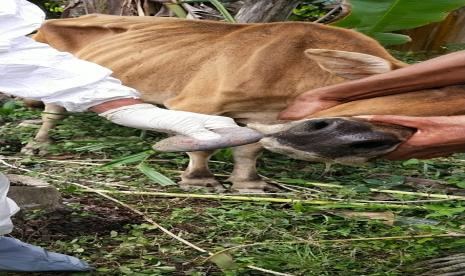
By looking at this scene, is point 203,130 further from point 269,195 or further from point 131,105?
point 269,195

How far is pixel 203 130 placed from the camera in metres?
1.73

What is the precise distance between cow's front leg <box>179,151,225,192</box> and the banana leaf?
2.83ft

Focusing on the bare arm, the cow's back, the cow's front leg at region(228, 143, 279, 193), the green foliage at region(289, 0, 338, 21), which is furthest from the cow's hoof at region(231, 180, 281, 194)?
the green foliage at region(289, 0, 338, 21)

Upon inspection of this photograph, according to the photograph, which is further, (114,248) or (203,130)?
(114,248)

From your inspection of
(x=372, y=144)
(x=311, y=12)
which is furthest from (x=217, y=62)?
(x=311, y=12)

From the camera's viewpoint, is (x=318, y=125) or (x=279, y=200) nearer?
(x=318, y=125)

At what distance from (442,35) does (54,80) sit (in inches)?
142

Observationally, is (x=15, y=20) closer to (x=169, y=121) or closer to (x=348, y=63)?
(x=169, y=121)

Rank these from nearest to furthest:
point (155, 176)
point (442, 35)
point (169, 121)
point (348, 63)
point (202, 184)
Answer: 1. point (169, 121)
2. point (348, 63)
3. point (155, 176)
4. point (202, 184)
5. point (442, 35)

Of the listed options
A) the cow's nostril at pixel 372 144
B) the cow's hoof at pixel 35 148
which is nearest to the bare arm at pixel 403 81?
the cow's nostril at pixel 372 144

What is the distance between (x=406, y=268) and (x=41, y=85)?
1089mm

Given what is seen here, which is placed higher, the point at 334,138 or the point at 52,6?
the point at 334,138

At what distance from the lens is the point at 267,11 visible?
4027mm

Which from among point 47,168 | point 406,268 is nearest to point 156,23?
point 47,168
